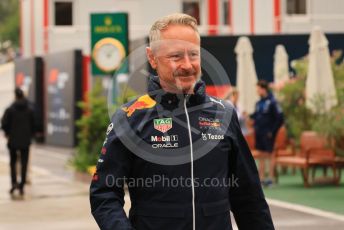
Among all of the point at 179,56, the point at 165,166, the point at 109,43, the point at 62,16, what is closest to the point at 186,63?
the point at 179,56

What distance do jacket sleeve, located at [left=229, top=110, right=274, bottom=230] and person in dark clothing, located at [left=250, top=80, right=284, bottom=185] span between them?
12.0 meters

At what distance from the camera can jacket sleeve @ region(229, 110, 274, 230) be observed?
4.04 metres

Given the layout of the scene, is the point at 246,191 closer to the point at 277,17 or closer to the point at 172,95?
the point at 172,95

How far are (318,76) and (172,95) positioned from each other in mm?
15609

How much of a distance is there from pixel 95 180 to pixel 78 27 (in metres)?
38.6

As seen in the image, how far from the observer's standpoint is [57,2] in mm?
42750

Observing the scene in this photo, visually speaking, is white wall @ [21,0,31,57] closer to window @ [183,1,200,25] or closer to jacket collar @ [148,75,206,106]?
window @ [183,1,200,25]

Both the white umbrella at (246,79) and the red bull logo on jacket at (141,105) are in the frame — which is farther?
the white umbrella at (246,79)

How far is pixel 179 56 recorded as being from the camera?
3799 mm

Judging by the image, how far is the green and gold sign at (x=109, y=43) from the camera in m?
18.7

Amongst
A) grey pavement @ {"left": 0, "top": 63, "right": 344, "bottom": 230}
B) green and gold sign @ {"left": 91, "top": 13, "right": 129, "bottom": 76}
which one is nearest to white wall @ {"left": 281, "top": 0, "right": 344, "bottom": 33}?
grey pavement @ {"left": 0, "top": 63, "right": 344, "bottom": 230}

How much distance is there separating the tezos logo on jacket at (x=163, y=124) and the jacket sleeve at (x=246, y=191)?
324 millimetres

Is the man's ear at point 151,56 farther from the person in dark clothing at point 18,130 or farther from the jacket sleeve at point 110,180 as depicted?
the person in dark clothing at point 18,130

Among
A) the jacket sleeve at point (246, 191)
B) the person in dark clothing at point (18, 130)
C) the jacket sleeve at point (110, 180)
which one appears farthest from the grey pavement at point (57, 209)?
the jacket sleeve at point (110, 180)
